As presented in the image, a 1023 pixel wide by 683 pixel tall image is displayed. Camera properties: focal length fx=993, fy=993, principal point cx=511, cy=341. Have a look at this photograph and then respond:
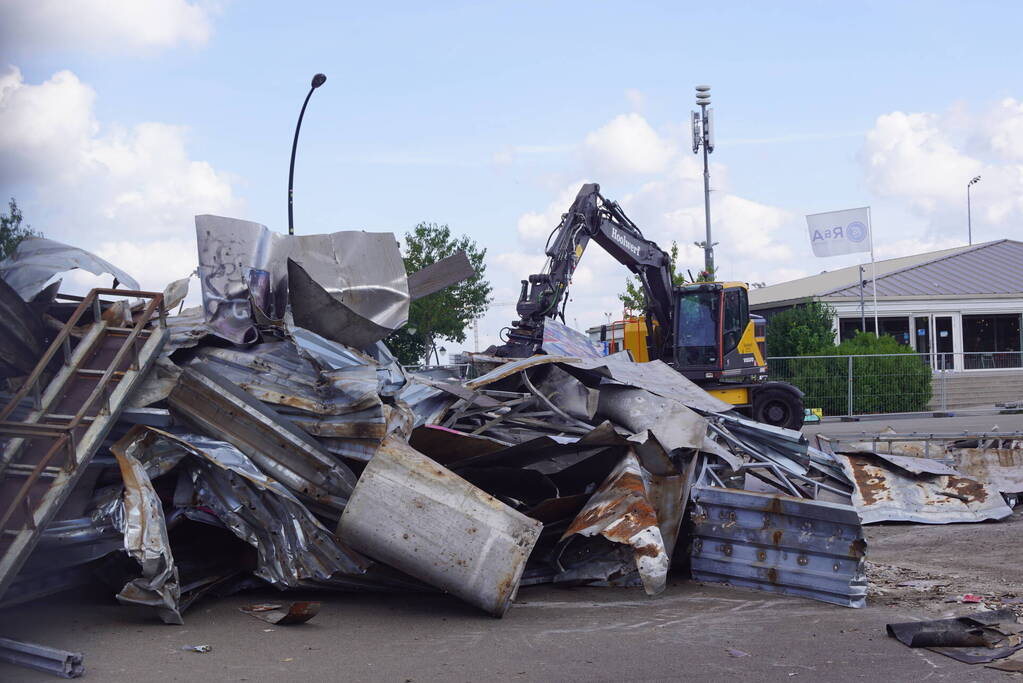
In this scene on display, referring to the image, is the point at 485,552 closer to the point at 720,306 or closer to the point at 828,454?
the point at 828,454

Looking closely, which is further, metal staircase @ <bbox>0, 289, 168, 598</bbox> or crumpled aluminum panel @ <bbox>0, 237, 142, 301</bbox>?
crumpled aluminum panel @ <bbox>0, 237, 142, 301</bbox>

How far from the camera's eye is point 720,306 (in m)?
18.0

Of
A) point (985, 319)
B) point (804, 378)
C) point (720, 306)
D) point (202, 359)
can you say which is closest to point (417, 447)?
point (202, 359)

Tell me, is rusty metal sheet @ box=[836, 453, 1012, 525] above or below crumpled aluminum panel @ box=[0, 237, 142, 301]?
below

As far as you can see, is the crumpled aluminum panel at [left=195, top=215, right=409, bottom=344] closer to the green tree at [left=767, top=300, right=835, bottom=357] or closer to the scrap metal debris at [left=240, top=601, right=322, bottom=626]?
the scrap metal debris at [left=240, top=601, right=322, bottom=626]

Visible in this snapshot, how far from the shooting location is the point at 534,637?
603 centimetres

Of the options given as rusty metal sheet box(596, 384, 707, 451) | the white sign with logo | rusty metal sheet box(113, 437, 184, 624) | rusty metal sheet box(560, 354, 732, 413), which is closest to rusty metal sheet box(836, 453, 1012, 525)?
rusty metal sheet box(560, 354, 732, 413)

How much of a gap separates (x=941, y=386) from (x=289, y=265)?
72.6 feet

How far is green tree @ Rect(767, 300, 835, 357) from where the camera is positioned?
29078 millimetres

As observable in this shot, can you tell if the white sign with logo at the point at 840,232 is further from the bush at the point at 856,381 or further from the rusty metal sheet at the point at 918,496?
the rusty metal sheet at the point at 918,496

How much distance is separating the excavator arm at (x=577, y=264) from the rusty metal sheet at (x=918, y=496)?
5.12 meters

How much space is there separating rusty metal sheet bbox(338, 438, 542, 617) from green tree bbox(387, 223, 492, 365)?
2245 centimetres

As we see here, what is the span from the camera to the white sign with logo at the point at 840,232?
98.4 feet

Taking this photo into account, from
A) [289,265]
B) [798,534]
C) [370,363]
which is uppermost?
[289,265]
